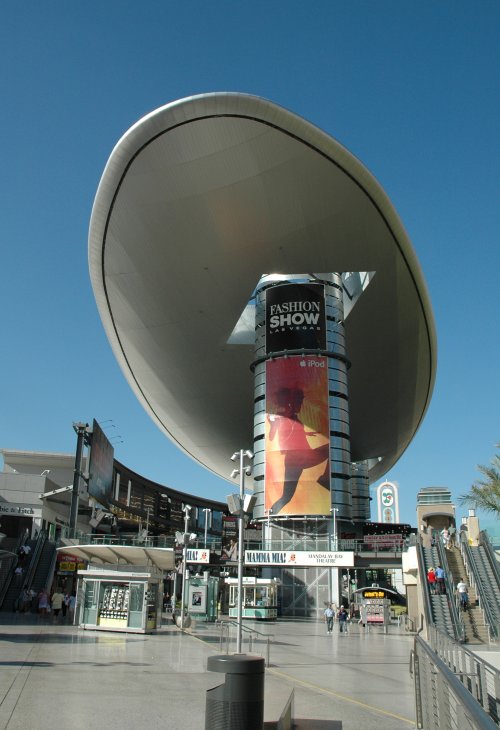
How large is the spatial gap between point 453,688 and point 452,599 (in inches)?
650

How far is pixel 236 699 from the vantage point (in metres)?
5.69

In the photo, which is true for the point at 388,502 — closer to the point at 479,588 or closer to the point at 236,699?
the point at 479,588

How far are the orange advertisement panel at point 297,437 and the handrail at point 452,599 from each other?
46.3 feet

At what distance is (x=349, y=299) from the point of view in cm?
4472

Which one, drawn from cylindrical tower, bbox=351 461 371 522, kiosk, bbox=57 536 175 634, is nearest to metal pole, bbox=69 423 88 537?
kiosk, bbox=57 536 175 634

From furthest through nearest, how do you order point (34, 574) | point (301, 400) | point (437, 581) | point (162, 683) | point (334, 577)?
point (301, 400), point (334, 577), point (34, 574), point (437, 581), point (162, 683)

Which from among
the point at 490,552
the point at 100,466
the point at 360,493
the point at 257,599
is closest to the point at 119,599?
the point at 490,552

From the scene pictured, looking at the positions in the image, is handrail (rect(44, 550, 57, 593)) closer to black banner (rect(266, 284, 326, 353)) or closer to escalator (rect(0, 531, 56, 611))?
escalator (rect(0, 531, 56, 611))

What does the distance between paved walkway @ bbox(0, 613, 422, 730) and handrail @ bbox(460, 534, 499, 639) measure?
2439 mm

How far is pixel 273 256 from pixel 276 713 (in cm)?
3384

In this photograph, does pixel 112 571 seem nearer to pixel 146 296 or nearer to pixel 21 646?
pixel 21 646

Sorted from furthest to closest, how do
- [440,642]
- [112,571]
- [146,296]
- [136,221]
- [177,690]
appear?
[146,296], [136,221], [112,571], [177,690], [440,642]

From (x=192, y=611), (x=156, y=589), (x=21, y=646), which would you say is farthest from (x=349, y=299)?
(x=21, y=646)

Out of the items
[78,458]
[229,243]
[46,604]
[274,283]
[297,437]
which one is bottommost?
[46,604]
